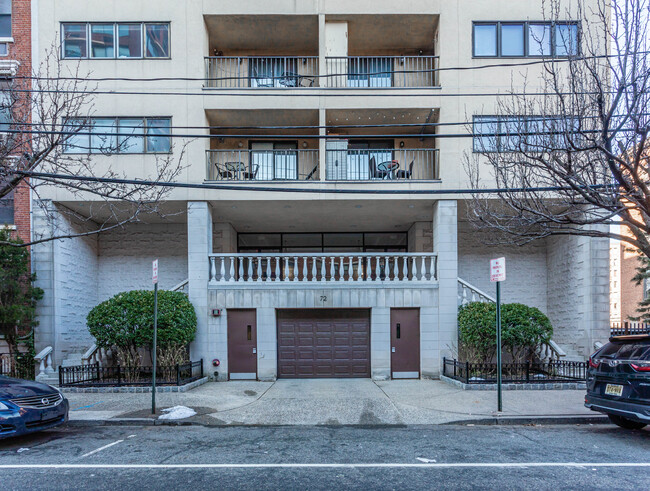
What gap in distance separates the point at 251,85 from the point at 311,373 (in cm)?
1000

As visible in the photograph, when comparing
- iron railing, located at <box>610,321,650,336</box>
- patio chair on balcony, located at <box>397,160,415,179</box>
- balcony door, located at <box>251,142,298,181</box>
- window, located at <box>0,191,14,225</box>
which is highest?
balcony door, located at <box>251,142,298,181</box>

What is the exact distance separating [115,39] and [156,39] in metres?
1.25

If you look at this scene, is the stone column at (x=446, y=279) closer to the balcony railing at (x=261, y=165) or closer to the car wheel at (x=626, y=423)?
the balcony railing at (x=261, y=165)

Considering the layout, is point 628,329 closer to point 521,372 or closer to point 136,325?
point 521,372

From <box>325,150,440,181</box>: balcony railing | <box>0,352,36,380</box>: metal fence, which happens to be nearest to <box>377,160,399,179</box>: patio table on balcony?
<box>325,150,440,181</box>: balcony railing

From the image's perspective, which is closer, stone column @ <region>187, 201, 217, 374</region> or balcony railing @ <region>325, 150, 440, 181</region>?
stone column @ <region>187, 201, 217, 374</region>

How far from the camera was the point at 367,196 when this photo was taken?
540 inches

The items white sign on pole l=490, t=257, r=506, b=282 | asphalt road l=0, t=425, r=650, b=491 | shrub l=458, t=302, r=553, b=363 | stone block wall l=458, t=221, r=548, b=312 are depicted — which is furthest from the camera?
stone block wall l=458, t=221, r=548, b=312

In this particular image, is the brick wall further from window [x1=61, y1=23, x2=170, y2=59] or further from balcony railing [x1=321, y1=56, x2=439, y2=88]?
balcony railing [x1=321, y1=56, x2=439, y2=88]

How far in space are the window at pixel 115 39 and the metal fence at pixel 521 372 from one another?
12798 millimetres

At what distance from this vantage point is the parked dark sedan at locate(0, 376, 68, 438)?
273 inches

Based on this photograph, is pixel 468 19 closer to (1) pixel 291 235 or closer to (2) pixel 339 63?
(2) pixel 339 63

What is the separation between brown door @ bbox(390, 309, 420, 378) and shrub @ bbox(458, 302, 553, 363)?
144 centimetres

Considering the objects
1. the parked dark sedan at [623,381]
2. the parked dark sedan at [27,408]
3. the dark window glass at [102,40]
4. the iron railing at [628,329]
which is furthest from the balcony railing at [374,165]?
the parked dark sedan at [27,408]
